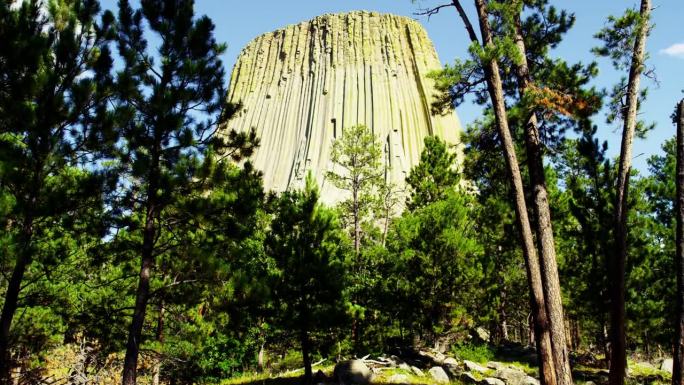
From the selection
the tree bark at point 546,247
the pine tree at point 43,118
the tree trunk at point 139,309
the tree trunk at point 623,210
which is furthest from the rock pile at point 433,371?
the pine tree at point 43,118

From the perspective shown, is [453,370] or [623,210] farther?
[453,370]

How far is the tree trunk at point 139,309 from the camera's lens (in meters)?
7.90

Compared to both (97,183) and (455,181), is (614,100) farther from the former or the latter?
(455,181)

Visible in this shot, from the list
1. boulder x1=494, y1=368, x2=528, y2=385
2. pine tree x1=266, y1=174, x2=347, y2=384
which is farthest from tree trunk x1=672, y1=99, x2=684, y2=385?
pine tree x1=266, y1=174, x2=347, y2=384

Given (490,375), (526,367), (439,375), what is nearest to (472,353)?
(526,367)

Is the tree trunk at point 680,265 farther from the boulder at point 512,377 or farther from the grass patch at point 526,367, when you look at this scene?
the grass patch at point 526,367

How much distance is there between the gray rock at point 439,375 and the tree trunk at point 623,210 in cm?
503

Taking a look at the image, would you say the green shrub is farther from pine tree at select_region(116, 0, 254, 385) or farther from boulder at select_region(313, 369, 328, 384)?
pine tree at select_region(116, 0, 254, 385)

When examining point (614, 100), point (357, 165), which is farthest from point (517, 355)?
point (614, 100)

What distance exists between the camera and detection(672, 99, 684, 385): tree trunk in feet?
21.9

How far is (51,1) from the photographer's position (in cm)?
797

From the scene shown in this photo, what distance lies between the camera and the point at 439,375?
13930 millimetres

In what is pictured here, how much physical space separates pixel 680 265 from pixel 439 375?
842 centimetres

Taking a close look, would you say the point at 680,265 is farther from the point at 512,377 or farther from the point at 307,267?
the point at 307,267
